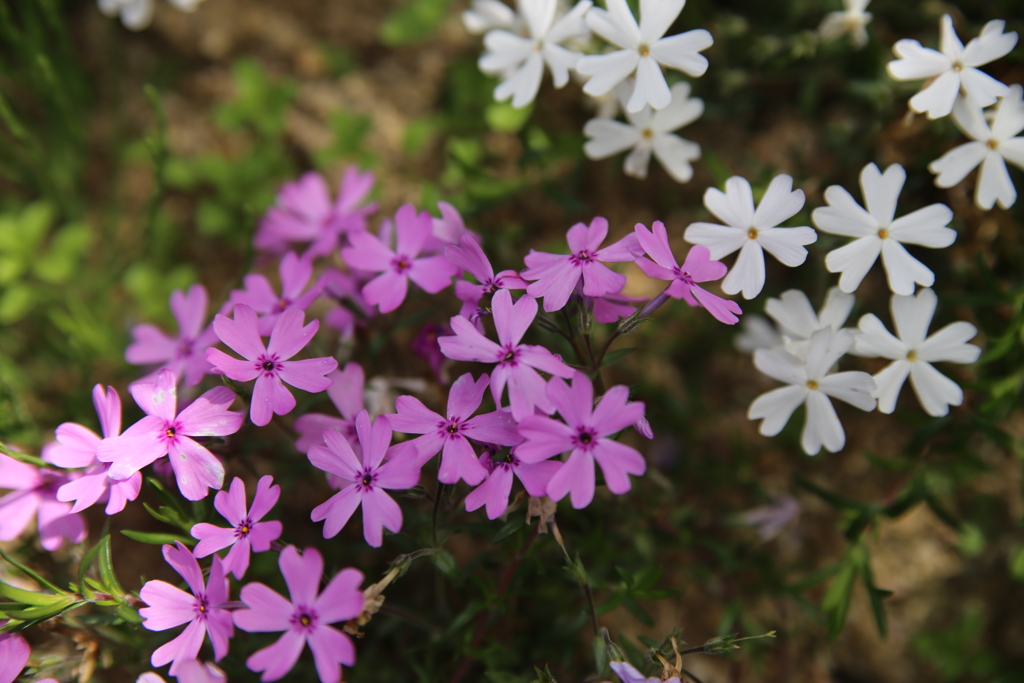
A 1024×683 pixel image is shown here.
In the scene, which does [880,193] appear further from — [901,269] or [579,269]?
[579,269]

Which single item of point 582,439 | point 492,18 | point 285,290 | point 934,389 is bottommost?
point 934,389

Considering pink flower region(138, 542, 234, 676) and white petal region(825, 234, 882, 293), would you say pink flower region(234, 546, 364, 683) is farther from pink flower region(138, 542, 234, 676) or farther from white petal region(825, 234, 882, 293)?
white petal region(825, 234, 882, 293)

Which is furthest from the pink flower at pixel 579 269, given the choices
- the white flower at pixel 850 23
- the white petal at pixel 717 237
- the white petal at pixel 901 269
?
the white flower at pixel 850 23

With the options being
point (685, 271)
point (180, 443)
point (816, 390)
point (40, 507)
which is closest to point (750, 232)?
point (685, 271)

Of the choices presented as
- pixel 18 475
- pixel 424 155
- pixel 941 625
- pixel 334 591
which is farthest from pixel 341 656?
pixel 941 625

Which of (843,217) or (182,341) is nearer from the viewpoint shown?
(843,217)

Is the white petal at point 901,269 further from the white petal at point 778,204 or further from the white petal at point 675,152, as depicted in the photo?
the white petal at point 675,152
